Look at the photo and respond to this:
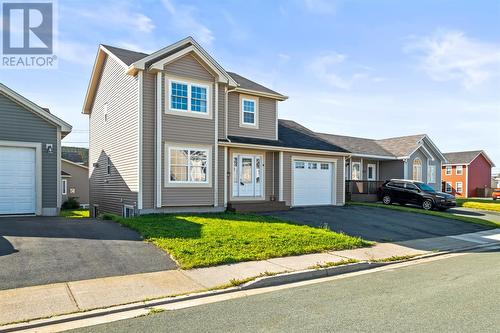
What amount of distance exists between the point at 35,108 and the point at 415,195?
21.1 m

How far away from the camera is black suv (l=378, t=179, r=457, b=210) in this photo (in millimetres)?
22656

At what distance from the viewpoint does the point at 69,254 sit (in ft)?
27.7

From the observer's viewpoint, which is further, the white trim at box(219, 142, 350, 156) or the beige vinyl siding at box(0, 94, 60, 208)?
the white trim at box(219, 142, 350, 156)

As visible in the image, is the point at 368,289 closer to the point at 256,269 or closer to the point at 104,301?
the point at 256,269

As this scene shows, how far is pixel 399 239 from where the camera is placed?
1295cm

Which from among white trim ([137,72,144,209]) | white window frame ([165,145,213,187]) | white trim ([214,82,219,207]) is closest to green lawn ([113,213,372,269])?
white trim ([137,72,144,209])

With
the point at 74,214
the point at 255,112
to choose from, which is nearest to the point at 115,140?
the point at 74,214

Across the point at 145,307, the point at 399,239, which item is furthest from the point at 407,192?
the point at 145,307

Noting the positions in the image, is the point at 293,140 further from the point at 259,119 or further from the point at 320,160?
the point at 259,119

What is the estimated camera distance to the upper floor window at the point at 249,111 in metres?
18.6

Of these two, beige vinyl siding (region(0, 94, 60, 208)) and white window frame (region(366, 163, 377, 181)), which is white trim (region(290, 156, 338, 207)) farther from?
beige vinyl siding (region(0, 94, 60, 208))

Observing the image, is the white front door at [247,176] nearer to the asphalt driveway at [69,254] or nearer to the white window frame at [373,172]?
the asphalt driveway at [69,254]

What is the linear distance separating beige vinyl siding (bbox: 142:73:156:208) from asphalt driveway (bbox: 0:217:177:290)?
3648 mm

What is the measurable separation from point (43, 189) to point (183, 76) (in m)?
7.15
